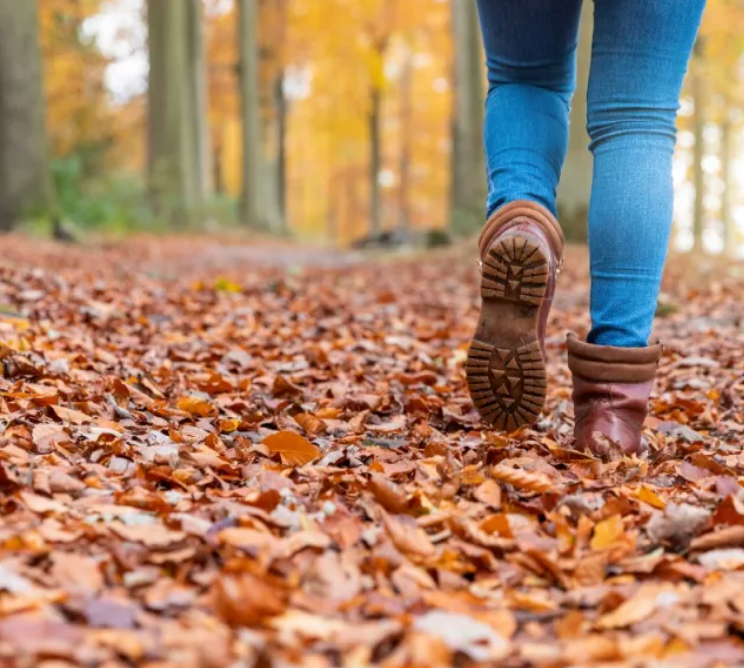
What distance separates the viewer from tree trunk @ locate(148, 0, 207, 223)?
1298 centimetres

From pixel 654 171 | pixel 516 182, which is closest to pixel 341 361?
pixel 516 182

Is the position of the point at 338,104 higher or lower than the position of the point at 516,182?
higher

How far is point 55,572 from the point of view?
1.28 meters

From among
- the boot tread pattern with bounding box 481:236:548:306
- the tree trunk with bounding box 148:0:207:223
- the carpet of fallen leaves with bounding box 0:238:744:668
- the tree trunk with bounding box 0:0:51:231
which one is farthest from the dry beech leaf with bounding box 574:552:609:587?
the tree trunk with bounding box 148:0:207:223

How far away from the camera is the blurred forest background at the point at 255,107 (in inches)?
366

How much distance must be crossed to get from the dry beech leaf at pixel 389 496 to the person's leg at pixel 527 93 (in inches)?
33.3

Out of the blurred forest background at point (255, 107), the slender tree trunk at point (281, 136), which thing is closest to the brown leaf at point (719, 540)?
the blurred forest background at point (255, 107)

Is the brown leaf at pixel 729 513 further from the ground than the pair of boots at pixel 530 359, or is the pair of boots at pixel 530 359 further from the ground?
the pair of boots at pixel 530 359

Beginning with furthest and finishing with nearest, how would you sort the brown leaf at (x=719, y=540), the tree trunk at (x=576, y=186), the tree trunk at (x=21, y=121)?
1. the tree trunk at (x=21, y=121)
2. the tree trunk at (x=576, y=186)
3. the brown leaf at (x=719, y=540)

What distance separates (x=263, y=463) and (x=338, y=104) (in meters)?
19.7

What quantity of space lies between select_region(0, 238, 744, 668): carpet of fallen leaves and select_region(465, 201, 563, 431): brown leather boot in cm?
10

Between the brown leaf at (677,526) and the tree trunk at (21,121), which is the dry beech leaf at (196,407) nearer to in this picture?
the brown leaf at (677,526)

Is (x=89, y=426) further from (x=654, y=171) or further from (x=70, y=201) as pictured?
(x=70, y=201)

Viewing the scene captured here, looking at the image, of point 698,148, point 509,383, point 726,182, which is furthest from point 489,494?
point 726,182
